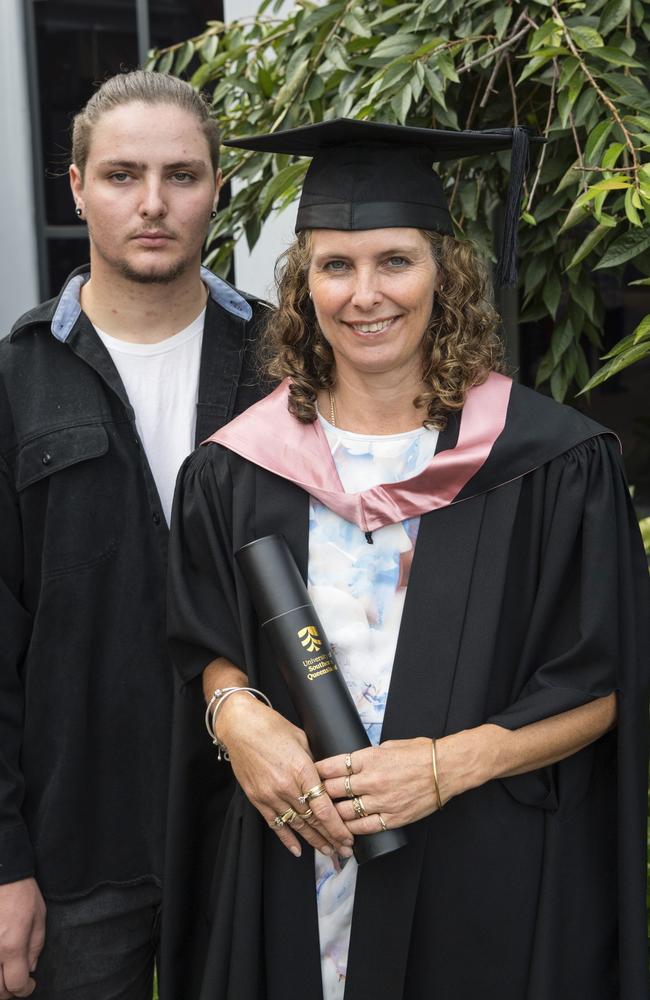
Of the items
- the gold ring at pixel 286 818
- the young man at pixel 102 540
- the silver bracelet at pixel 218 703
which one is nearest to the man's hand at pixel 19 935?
the young man at pixel 102 540

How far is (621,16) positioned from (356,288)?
945 mm

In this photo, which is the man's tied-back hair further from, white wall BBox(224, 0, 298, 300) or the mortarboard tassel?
white wall BBox(224, 0, 298, 300)

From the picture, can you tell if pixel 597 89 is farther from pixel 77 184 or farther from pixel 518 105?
pixel 77 184

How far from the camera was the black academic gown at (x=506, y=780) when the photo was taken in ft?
6.54

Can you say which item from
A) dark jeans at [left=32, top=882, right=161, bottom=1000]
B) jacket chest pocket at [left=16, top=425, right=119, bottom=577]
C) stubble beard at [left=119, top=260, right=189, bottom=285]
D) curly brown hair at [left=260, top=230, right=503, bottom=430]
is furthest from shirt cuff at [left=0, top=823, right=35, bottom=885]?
stubble beard at [left=119, top=260, right=189, bottom=285]

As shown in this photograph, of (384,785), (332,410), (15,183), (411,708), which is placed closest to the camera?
(384,785)

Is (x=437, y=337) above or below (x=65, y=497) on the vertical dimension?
above

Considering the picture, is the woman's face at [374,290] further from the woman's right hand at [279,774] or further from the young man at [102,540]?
the woman's right hand at [279,774]

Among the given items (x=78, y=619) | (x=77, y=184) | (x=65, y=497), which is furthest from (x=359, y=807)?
(x=77, y=184)

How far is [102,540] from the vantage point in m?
2.29

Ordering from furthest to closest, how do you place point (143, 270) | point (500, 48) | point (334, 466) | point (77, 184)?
point (500, 48), point (77, 184), point (143, 270), point (334, 466)

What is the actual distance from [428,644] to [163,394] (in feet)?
2.60

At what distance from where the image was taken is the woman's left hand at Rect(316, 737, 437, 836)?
1876mm

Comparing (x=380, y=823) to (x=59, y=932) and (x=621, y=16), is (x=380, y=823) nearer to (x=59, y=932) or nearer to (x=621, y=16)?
(x=59, y=932)
